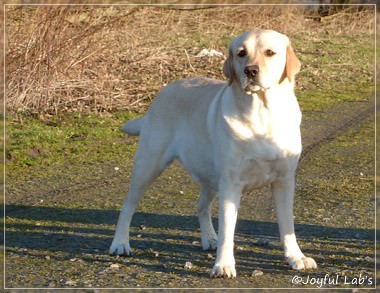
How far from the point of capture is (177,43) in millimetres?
11531

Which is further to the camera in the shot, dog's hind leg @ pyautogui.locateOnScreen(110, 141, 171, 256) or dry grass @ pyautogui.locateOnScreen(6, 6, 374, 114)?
dry grass @ pyautogui.locateOnScreen(6, 6, 374, 114)

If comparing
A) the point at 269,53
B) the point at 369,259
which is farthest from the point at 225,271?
the point at 269,53

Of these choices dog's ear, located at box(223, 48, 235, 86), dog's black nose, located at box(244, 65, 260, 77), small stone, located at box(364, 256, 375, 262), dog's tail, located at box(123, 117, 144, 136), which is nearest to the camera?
dog's black nose, located at box(244, 65, 260, 77)

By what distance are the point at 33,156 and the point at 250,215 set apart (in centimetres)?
258

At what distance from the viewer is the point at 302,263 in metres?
4.91

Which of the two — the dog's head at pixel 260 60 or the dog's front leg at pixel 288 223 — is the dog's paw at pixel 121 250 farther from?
the dog's head at pixel 260 60

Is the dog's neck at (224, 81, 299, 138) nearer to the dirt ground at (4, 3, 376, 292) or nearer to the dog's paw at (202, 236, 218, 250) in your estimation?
the dirt ground at (4, 3, 376, 292)

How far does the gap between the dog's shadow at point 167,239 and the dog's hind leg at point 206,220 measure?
0.07 m

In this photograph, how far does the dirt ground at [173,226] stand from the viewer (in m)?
4.89

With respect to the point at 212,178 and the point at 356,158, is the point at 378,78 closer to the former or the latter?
the point at 356,158

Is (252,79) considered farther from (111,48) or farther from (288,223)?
(111,48)

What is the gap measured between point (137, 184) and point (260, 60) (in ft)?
4.17

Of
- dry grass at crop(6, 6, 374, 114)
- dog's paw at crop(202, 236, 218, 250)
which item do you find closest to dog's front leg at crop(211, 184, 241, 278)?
dog's paw at crop(202, 236, 218, 250)

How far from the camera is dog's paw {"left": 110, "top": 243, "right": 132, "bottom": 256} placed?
5375 millimetres
